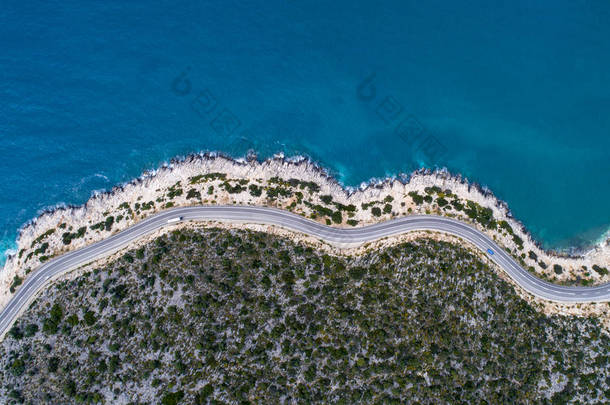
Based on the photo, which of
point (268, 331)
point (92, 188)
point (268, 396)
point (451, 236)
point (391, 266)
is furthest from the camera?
point (92, 188)

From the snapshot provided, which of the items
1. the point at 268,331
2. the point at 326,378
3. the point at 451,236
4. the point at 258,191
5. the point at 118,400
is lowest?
the point at 118,400

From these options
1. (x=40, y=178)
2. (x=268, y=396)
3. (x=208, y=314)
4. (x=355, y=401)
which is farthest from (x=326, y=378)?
(x=40, y=178)

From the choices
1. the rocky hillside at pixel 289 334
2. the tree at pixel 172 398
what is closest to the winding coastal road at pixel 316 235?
the rocky hillside at pixel 289 334

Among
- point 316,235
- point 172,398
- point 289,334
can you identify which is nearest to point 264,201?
point 316,235

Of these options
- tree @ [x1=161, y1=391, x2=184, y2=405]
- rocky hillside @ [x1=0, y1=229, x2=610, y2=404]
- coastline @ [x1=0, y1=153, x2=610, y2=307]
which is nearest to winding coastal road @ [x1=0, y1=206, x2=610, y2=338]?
coastline @ [x1=0, y1=153, x2=610, y2=307]

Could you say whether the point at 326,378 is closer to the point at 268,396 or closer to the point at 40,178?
the point at 268,396

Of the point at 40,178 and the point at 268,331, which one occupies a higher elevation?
the point at 40,178

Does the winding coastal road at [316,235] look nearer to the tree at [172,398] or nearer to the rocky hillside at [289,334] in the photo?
the rocky hillside at [289,334]
